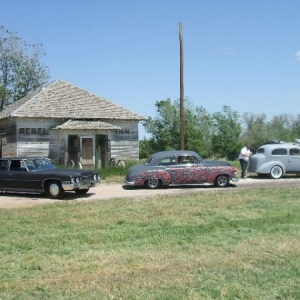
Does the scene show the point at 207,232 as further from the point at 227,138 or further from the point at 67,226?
the point at 227,138

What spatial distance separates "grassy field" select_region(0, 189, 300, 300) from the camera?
519cm

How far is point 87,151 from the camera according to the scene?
27.8m

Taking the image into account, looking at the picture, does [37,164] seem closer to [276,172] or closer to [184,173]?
[184,173]

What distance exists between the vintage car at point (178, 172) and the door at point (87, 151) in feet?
34.8

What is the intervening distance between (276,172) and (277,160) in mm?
545

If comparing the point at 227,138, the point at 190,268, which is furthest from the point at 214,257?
the point at 227,138

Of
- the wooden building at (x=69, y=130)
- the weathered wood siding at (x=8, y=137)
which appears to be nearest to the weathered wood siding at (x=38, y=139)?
the wooden building at (x=69, y=130)

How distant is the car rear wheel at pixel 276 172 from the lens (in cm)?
2098

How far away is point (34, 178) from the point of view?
15.1 metres

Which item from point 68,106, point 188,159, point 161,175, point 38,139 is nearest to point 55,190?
point 161,175

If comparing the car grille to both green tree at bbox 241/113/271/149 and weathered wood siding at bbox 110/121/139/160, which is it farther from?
green tree at bbox 241/113/271/149

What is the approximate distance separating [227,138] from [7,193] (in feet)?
113

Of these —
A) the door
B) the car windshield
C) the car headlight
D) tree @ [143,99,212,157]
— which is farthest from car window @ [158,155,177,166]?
tree @ [143,99,212,157]

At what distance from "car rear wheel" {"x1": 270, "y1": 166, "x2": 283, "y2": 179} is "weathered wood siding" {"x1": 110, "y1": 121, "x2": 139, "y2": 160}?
11.0 metres
